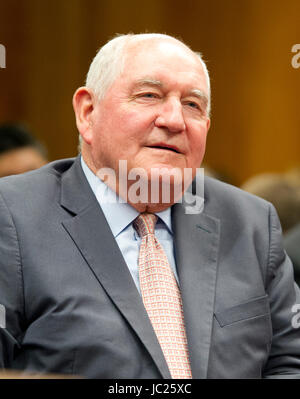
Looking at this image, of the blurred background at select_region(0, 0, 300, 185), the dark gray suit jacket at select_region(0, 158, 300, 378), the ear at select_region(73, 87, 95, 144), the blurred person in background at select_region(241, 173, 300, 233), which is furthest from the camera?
the blurred background at select_region(0, 0, 300, 185)

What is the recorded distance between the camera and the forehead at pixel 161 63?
5.33 ft

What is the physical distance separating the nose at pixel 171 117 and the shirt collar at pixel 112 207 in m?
0.23

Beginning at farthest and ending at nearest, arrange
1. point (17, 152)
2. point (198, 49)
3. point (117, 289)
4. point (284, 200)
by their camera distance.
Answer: point (198, 49) < point (17, 152) < point (284, 200) < point (117, 289)

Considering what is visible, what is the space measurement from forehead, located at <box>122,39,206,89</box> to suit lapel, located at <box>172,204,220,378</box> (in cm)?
38

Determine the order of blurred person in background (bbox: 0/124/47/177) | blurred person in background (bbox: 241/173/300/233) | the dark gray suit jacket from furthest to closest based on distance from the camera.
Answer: blurred person in background (bbox: 0/124/47/177) < blurred person in background (bbox: 241/173/300/233) < the dark gray suit jacket

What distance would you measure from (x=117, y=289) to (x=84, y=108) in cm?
56

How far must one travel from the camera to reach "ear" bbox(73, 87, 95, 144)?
1745mm

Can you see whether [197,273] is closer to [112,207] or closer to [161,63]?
[112,207]

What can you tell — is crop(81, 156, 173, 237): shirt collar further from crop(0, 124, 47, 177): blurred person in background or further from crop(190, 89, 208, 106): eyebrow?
crop(0, 124, 47, 177): blurred person in background

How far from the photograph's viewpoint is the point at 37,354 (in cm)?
142

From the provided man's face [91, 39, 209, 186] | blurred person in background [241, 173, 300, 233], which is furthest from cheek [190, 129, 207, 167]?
blurred person in background [241, 173, 300, 233]

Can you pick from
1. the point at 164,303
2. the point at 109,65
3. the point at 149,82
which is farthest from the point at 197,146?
the point at 164,303

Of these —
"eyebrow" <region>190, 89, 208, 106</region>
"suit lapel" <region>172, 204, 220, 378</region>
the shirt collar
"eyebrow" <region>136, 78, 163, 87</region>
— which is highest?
"eyebrow" <region>136, 78, 163, 87</region>

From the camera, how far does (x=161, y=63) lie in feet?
5.34
